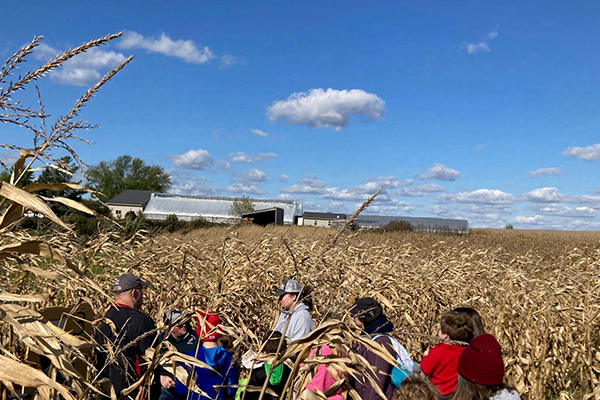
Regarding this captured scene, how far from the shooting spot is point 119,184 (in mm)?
76812

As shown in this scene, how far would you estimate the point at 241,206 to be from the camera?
6369cm

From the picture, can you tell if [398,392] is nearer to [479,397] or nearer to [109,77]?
[479,397]

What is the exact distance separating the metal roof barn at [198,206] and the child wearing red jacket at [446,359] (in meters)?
59.1

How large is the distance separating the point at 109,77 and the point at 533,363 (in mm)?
5378

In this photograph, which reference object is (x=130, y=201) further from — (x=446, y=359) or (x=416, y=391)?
(x=416, y=391)

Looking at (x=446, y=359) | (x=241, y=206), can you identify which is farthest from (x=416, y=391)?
(x=241, y=206)

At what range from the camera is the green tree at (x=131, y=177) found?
7588 cm

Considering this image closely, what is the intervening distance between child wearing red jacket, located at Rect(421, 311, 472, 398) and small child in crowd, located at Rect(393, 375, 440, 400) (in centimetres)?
84

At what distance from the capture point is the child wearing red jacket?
156 inches

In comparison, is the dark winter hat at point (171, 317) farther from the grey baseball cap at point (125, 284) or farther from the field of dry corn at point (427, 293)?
the field of dry corn at point (427, 293)

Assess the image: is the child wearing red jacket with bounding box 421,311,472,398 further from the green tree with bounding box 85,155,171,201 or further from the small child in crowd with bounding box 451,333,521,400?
the green tree with bounding box 85,155,171,201

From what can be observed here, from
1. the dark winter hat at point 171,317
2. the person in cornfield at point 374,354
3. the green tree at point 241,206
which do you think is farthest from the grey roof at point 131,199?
the dark winter hat at point 171,317

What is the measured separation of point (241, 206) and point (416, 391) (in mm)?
61097

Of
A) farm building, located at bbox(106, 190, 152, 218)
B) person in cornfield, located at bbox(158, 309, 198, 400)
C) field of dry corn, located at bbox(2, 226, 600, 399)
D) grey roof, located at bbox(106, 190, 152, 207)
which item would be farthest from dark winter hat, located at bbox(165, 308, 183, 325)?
grey roof, located at bbox(106, 190, 152, 207)
